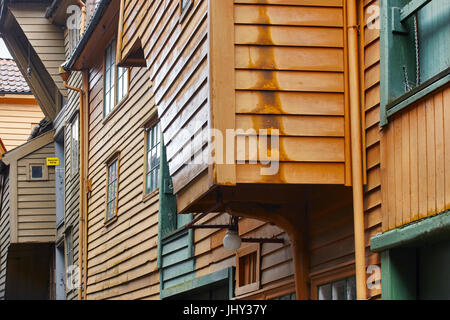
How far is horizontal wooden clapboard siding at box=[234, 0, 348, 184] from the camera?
6840 millimetres

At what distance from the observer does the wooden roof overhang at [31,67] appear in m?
21.7

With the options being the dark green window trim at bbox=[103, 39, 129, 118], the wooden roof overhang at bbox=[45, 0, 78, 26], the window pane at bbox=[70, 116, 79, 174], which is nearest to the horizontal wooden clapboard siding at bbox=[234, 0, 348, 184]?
the dark green window trim at bbox=[103, 39, 129, 118]

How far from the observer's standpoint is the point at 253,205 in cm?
783

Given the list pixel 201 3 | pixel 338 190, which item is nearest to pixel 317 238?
pixel 338 190

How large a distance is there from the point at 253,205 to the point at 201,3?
1.82 m

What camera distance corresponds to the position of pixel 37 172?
20.9m

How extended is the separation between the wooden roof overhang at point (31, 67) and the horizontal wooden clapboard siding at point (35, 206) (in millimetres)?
1492

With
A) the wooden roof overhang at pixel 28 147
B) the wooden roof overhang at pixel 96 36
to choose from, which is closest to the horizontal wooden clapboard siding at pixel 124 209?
the wooden roof overhang at pixel 96 36

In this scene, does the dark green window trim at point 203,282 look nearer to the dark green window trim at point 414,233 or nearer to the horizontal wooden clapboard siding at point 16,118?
the dark green window trim at point 414,233

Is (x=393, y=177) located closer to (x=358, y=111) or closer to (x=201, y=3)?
(x=358, y=111)

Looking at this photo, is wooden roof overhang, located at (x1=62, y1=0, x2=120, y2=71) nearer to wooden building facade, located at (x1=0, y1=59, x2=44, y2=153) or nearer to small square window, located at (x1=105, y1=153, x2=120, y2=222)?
small square window, located at (x1=105, y1=153, x2=120, y2=222)

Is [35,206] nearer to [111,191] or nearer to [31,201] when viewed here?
[31,201]

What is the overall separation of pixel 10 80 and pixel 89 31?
1241 cm

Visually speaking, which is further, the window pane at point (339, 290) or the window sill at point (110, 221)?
the window sill at point (110, 221)
